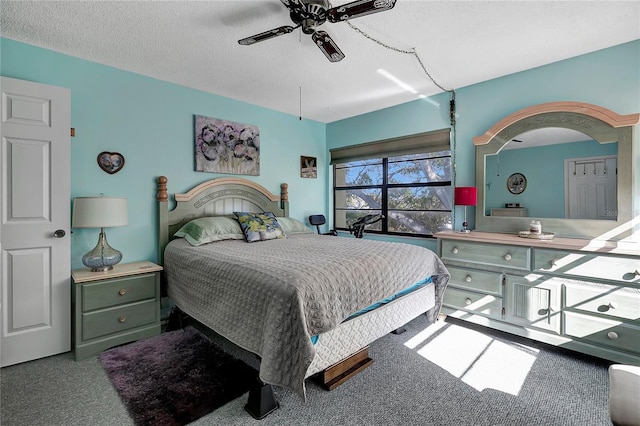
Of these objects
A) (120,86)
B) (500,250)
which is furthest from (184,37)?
(500,250)

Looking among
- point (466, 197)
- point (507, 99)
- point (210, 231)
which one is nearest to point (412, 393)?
point (466, 197)

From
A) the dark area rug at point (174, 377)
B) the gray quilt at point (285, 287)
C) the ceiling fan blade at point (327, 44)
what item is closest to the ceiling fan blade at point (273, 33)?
the ceiling fan blade at point (327, 44)

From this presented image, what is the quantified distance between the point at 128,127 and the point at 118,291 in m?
1.64

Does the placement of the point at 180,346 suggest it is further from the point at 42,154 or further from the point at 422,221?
the point at 422,221

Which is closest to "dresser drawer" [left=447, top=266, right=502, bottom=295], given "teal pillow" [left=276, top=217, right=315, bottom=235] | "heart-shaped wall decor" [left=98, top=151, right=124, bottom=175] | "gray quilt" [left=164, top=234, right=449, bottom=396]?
"gray quilt" [left=164, top=234, right=449, bottom=396]

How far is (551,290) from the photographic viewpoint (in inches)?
97.0

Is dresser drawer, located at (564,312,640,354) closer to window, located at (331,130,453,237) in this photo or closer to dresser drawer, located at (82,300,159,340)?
window, located at (331,130,453,237)

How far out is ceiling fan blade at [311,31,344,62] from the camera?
200cm

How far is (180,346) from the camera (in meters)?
2.57

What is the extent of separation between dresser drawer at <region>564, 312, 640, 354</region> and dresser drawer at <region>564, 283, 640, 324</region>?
6 cm

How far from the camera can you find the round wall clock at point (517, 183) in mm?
3047

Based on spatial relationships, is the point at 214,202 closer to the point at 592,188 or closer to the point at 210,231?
the point at 210,231

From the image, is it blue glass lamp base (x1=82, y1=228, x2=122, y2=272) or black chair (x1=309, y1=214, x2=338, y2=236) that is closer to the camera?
blue glass lamp base (x1=82, y1=228, x2=122, y2=272)

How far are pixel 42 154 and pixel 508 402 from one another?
3.86 meters
